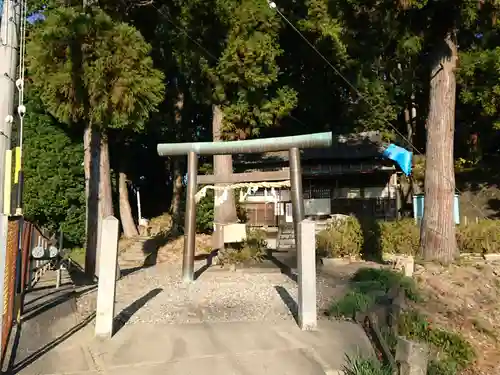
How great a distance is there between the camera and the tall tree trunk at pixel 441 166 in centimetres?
1139

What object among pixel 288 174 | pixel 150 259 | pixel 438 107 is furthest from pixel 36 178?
pixel 438 107

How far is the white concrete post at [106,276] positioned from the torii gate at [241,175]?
3593mm

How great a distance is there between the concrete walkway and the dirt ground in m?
2.72

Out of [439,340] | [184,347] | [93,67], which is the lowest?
[439,340]

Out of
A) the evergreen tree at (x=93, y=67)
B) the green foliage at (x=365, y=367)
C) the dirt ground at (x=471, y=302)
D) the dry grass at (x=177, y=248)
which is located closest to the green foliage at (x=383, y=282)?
the dirt ground at (x=471, y=302)

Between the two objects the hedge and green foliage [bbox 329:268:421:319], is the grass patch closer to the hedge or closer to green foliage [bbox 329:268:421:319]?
green foliage [bbox 329:268:421:319]

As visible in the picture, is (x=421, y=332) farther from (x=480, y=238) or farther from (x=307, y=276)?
(x=480, y=238)

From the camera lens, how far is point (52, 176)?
63.3 ft

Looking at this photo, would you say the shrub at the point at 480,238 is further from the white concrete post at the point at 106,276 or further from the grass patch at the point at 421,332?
the white concrete post at the point at 106,276

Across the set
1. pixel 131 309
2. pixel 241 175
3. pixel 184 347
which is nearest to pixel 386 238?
pixel 241 175

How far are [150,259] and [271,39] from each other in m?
8.15

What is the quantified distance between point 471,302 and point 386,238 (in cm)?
356

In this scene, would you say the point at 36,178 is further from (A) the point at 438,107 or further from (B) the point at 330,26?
(A) the point at 438,107

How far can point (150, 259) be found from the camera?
1688cm
